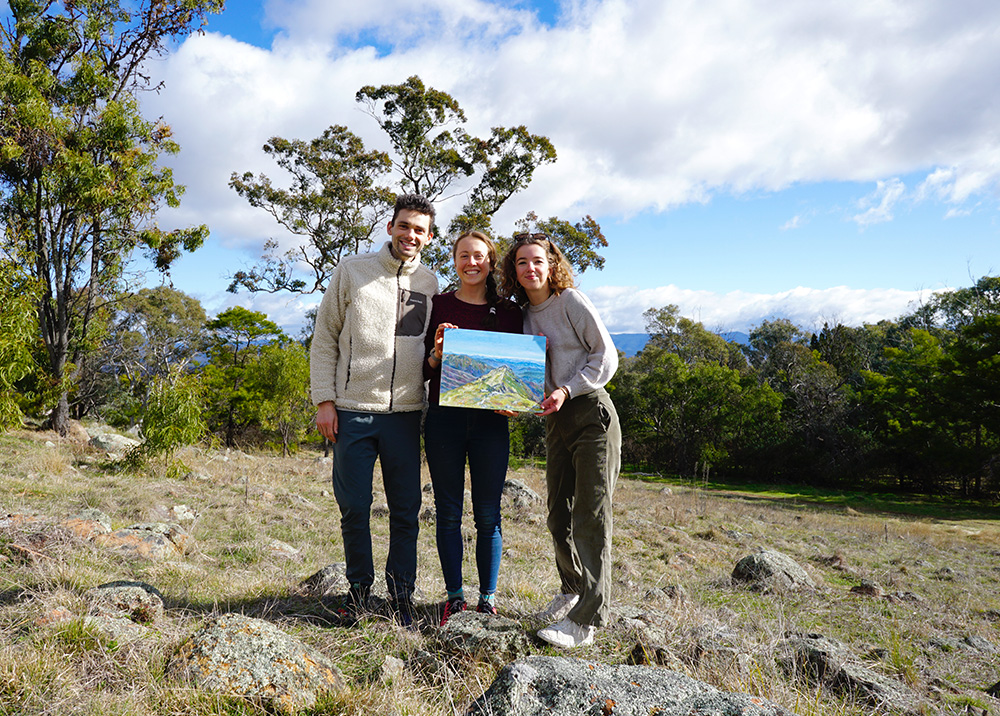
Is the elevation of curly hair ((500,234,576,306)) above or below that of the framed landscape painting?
above

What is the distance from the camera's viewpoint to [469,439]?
3076 millimetres

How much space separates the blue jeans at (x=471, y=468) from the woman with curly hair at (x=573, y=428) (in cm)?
29

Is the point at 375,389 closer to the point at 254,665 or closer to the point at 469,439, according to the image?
the point at 469,439

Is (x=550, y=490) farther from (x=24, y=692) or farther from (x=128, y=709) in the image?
(x=24, y=692)

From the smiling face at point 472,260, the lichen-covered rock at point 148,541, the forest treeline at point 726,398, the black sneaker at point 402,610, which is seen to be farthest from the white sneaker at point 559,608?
the forest treeline at point 726,398

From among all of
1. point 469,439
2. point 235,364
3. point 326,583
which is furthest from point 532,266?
point 235,364

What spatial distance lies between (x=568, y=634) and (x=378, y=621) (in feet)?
3.34

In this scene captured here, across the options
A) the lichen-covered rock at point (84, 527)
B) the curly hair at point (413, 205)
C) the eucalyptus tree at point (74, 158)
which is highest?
the eucalyptus tree at point (74, 158)

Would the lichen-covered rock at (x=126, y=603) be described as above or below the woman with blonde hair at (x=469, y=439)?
below

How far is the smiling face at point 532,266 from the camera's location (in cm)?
297

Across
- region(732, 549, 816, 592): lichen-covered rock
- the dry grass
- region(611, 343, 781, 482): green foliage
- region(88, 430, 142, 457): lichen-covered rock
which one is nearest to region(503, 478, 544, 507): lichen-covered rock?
the dry grass

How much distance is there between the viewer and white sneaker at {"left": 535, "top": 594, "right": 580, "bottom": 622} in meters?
3.13

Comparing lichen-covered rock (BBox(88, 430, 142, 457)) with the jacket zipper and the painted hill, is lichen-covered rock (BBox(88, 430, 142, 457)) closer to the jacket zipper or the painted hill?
the jacket zipper

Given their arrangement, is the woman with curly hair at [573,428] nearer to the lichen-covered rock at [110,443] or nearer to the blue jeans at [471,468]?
the blue jeans at [471,468]
